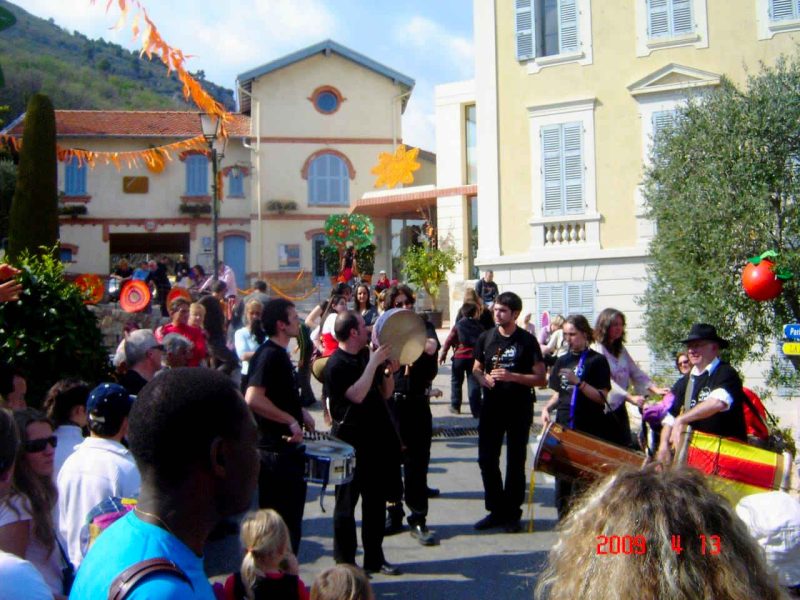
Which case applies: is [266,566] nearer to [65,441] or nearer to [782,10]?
[65,441]

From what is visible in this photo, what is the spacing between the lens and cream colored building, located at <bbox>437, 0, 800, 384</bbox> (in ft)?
56.4

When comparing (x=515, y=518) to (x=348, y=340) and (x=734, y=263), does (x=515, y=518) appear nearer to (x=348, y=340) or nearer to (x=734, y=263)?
(x=348, y=340)

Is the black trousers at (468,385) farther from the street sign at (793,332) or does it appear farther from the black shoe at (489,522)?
the street sign at (793,332)

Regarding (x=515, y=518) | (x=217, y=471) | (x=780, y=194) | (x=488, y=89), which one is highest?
(x=488, y=89)

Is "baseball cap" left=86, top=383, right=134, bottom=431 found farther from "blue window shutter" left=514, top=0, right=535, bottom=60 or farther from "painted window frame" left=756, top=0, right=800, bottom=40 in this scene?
"painted window frame" left=756, top=0, right=800, bottom=40

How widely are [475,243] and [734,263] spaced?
17009mm

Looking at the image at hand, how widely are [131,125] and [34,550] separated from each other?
3363 cm

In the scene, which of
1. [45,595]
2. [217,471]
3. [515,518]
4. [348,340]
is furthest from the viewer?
[515,518]

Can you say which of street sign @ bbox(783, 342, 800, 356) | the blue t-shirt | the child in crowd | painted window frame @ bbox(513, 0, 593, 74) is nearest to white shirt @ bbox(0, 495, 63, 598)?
the child in crowd

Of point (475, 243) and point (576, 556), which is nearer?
point (576, 556)

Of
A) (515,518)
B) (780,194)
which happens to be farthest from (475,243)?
(515,518)

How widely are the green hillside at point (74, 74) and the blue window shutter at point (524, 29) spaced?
53.8 ft

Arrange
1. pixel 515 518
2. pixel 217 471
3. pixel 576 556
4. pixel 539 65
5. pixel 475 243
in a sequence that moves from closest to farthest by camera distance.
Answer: pixel 576 556
pixel 217 471
pixel 515 518
pixel 539 65
pixel 475 243

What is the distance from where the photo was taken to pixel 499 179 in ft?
61.7
